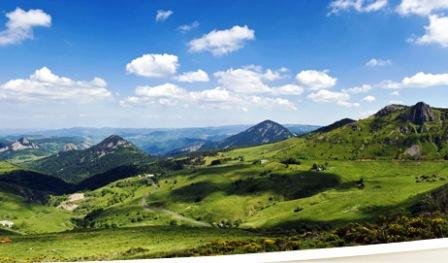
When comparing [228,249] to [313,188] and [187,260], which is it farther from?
[313,188]

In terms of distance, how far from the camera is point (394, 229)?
509 inches

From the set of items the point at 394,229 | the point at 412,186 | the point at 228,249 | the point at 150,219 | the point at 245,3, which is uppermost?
the point at 245,3

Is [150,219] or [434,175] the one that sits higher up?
[434,175]

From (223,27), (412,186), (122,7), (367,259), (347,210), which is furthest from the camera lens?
(412,186)

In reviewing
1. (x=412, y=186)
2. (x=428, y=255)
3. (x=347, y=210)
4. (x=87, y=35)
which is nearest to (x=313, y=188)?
(x=412, y=186)

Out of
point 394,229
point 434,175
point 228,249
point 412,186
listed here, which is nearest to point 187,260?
point 394,229

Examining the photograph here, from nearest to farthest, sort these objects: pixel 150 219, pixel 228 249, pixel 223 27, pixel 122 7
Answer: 1. pixel 228 249
2. pixel 122 7
3. pixel 223 27
4. pixel 150 219

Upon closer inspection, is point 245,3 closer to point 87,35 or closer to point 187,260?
point 87,35

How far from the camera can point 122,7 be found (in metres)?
27.9

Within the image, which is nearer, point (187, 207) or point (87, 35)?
point (87, 35)

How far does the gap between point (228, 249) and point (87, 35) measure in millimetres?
16921

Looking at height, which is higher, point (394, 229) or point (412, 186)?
point (394, 229)

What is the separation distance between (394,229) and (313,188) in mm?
184362

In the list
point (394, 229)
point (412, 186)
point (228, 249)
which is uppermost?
point (394, 229)
